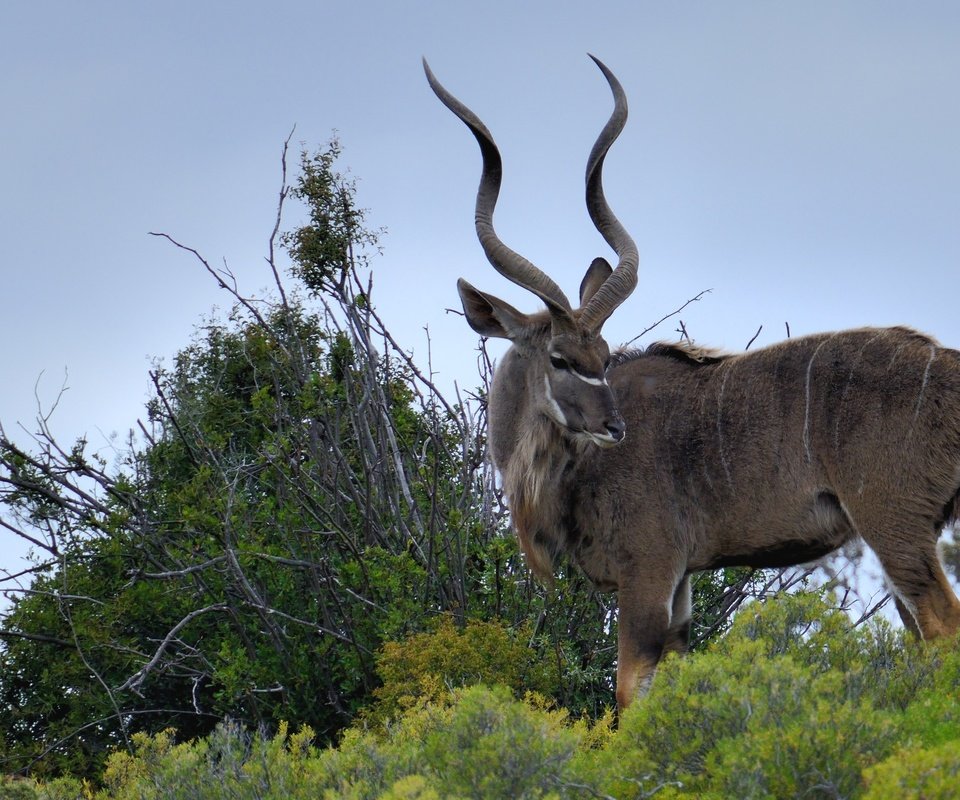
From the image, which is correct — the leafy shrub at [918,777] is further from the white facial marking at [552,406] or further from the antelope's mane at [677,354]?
the antelope's mane at [677,354]

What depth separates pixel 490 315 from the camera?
5418 mm

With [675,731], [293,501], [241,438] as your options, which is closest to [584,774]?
[675,731]

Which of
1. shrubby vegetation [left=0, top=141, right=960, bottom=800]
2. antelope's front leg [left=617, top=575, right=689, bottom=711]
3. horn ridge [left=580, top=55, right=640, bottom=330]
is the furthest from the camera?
horn ridge [left=580, top=55, right=640, bottom=330]

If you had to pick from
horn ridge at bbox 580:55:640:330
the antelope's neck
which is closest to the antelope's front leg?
the antelope's neck

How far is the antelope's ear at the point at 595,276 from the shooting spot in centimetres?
571

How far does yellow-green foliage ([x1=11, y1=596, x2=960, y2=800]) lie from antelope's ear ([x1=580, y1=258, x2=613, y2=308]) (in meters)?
2.02

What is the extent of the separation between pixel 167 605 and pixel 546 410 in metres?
2.24

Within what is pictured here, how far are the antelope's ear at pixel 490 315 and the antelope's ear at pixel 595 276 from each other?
19.9 inches

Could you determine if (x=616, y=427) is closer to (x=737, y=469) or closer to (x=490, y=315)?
(x=737, y=469)

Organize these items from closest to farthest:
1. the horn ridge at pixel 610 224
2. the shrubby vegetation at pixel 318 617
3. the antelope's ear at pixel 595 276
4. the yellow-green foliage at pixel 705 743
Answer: the yellow-green foliage at pixel 705 743 → the shrubby vegetation at pixel 318 617 → the horn ridge at pixel 610 224 → the antelope's ear at pixel 595 276

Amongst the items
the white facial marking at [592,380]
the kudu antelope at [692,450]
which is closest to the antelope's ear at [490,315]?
the kudu antelope at [692,450]

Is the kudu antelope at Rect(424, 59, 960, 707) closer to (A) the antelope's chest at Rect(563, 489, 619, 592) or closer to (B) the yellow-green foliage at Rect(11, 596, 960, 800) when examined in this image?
(A) the antelope's chest at Rect(563, 489, 619, 592)

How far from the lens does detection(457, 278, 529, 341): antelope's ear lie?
5.29 m

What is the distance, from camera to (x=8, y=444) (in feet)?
20.2
